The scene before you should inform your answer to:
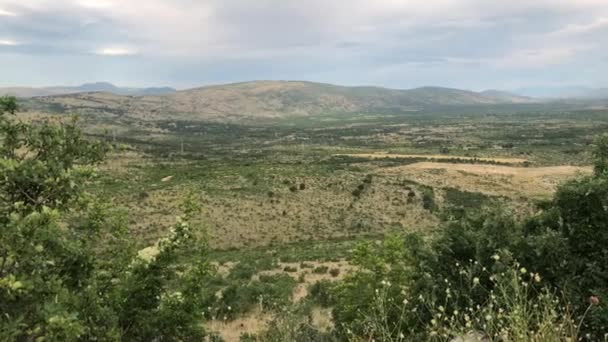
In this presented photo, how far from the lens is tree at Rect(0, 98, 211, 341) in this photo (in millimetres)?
4012

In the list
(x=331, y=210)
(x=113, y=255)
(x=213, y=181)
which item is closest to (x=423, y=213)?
(x=331, y=210)

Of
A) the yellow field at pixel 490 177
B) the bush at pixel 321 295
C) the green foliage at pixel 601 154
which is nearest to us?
the green foliage at pixel 601 154

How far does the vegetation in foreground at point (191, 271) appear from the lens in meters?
4.04

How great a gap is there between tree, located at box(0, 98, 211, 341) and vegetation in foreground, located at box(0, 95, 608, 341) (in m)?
0.01

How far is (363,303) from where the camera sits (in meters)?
8.27

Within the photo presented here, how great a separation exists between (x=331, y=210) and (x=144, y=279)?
3174cm

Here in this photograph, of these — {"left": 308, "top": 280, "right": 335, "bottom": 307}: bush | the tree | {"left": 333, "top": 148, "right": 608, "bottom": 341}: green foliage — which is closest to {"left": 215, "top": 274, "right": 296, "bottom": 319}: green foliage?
{"left": 308, "top": 280, "right": 335, "bottom": 307}: bush

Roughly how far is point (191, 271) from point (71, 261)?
1512 millimetres

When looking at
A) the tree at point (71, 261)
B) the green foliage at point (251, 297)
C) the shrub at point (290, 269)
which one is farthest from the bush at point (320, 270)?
the tree at point (71, 261)

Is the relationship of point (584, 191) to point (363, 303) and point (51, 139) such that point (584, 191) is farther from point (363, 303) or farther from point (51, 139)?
point (51, 139)

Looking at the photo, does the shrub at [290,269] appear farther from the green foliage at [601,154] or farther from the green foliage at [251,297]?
the green foliage at [601,154]

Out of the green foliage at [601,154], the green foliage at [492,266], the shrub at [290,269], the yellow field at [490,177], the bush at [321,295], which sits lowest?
the yellow field at [490,177]

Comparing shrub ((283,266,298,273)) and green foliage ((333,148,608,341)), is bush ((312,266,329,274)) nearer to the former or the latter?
shrub ((283,266,298,273))

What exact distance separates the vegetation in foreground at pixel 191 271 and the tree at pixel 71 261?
14 millimetres
